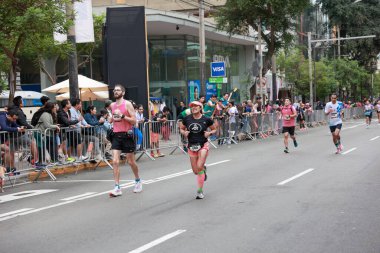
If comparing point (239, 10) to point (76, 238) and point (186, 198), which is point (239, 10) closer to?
point (186, 198)

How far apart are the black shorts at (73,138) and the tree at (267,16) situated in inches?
737

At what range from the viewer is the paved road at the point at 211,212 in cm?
663

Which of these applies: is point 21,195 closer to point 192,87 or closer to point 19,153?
point 19,153

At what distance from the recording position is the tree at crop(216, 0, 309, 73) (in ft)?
104

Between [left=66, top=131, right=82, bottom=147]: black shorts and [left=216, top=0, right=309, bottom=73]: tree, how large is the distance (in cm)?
1872

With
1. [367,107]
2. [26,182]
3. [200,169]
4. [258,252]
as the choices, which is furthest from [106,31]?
[367,107]

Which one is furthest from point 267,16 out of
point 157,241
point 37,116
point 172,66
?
point 157,241

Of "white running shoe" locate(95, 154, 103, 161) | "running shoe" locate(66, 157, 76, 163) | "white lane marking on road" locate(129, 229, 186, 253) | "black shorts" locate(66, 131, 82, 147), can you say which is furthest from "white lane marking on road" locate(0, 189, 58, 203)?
"white lane marking on road" locate(129, 229, 186, 253)

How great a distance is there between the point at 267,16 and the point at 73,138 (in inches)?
797

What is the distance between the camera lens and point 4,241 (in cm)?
720

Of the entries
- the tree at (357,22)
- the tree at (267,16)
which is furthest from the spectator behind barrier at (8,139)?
the tree at (357,22)

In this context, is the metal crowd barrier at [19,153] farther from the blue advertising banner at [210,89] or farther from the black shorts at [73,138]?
the blue advertising banner at [210,89]

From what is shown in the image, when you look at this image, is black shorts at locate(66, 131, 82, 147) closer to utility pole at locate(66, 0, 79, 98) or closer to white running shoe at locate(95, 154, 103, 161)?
white running shoe at locate(95, 154, 103, 161)

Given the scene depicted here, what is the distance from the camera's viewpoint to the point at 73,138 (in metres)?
14.7
